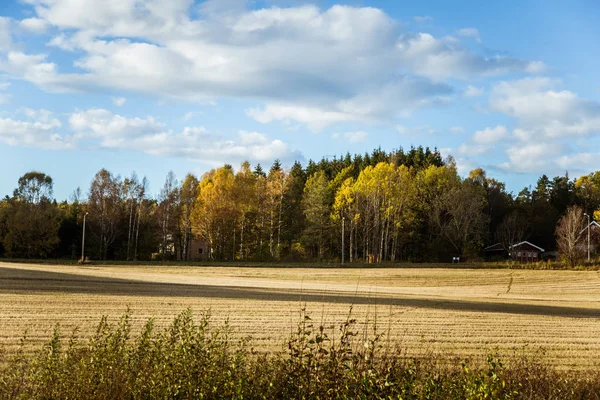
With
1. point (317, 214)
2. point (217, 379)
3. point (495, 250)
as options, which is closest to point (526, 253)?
point (495, 250)

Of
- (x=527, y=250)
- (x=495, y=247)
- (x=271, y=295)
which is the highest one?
(x=495, y=247)

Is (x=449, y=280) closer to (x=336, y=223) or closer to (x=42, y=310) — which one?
(x=336, y=223)

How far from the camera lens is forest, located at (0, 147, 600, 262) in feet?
256

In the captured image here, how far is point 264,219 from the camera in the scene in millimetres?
82625

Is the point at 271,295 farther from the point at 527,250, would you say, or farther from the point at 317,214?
the point at 527,250

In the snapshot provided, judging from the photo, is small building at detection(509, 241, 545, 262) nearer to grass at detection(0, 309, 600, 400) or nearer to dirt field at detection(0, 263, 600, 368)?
dirt field at detection(0, 263, 600, 368)

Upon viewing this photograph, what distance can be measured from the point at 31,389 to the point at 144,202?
8316cm

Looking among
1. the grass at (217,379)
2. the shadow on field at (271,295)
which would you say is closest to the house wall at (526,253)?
the shadow on field at (271,295)

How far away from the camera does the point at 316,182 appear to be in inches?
3415

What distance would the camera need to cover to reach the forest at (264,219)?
78.1m

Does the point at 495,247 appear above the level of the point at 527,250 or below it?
above

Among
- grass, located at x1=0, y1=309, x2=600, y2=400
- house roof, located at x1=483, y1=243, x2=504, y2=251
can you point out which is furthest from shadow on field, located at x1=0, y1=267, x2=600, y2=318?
house roof, located at x1=483, y1=243, x2=504, y2=251

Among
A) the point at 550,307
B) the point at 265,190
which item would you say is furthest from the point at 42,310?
the point at 265,190

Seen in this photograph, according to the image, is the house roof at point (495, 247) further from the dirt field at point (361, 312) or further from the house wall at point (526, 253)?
the dirt field at point (361, 312)
